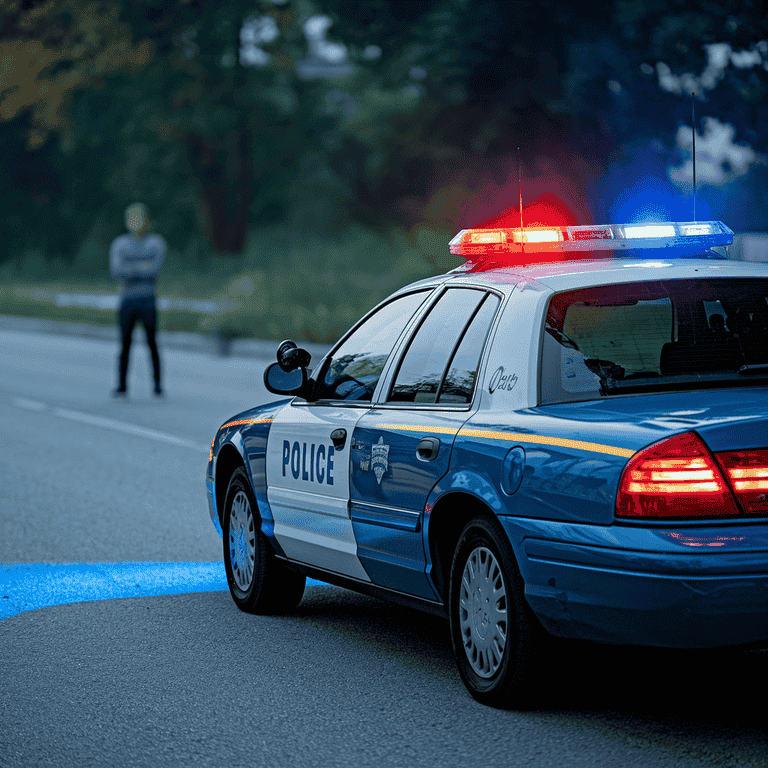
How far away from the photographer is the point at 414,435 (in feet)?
17.3

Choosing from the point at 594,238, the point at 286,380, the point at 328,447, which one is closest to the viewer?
the point at 594,238

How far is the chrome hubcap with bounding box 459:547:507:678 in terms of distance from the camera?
4.77m

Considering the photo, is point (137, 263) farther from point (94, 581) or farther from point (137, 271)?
point (94, 581)

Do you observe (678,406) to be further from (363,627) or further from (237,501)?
(237,501)

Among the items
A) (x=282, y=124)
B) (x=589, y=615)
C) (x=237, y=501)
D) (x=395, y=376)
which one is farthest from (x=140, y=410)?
(x=282, y=124)

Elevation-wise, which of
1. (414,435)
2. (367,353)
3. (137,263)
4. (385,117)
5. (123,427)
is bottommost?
(123,427)

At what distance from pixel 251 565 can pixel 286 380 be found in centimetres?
88

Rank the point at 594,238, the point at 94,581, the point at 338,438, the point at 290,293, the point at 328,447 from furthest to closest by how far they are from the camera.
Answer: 1. the point at 290,293
2. the point at 94,581
3. the point at 328,447
4. the point at 338,438
5. the point at 594,238

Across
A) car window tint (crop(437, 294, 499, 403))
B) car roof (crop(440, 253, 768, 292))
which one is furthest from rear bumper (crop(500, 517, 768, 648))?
car roof (crop(440, 253, 768, 292))

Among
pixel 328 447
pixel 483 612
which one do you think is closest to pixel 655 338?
pixel 483 612

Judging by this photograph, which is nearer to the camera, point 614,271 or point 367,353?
point 614,271

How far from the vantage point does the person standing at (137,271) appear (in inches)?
649

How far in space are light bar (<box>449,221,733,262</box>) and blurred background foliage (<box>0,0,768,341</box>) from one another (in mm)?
646

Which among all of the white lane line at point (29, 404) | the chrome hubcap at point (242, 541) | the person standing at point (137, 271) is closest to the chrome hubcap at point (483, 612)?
the chrome hubcap at point (242, 541)
